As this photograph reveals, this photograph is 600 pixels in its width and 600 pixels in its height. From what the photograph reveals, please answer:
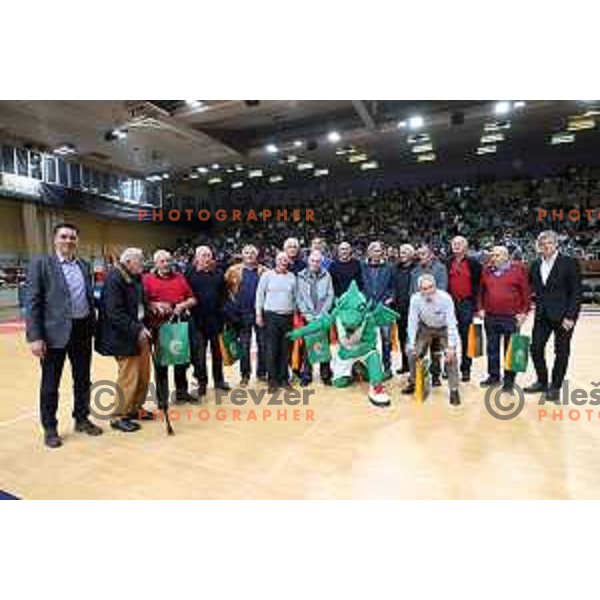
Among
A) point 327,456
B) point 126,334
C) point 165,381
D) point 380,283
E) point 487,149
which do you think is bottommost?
point 327,456

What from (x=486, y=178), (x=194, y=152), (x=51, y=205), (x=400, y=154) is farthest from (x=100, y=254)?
(x=486, y=178)

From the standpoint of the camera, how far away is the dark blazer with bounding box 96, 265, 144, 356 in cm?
317

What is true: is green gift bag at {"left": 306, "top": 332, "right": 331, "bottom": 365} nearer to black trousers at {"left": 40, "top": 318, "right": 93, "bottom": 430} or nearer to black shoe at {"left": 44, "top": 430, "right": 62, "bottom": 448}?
black trousers at {"left": 40, "top": 318, "right": 93, "bottom": 430}

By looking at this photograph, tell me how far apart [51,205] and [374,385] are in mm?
12069

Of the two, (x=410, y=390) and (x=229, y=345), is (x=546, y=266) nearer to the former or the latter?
(x=410, y=390)

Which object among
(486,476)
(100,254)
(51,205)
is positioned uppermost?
(51,205)

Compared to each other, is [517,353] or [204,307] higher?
[204,307]

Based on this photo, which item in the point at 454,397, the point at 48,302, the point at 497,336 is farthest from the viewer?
the point at 497,336

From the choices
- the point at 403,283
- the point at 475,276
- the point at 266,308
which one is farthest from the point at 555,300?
the point at 266,308

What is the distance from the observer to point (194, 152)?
13055 mm

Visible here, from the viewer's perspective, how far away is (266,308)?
159 inches

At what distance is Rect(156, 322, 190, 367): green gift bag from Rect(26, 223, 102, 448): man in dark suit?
1.52 ft

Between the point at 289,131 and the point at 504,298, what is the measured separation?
8941 mm

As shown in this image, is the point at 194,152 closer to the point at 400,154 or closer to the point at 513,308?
the point at 400,154
